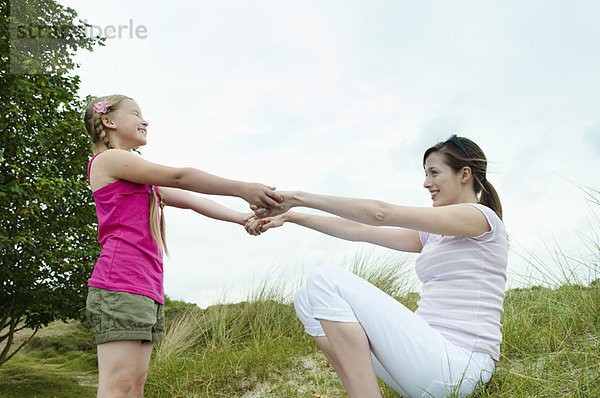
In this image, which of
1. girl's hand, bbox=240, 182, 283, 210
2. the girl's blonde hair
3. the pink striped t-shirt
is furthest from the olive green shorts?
the pink striped t-shirt

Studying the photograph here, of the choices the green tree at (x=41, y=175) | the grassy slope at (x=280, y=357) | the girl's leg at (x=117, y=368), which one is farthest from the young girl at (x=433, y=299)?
the green tree at (x=41, y=175)

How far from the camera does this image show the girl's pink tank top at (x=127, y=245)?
2484mm

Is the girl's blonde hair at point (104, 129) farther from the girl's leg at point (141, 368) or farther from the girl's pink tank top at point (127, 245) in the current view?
the girl's leg at point (141, 368)

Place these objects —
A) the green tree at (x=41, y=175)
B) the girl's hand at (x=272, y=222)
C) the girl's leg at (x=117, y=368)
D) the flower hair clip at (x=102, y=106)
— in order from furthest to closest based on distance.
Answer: the green tree at (x=41, y=175) → the girl's hand at (x=272, y=222) → the flower hair clip at (x=102, y=106) → the girl's leg at (x=117, y=368)

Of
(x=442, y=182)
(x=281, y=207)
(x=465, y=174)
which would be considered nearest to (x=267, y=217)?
(x=281, y=207)

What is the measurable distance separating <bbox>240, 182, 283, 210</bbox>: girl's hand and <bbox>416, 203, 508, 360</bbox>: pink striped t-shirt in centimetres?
92

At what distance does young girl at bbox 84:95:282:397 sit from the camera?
2422 mm

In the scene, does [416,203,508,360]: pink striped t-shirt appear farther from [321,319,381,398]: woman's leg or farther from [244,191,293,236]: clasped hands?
[244,191,293,236]: clasped hands

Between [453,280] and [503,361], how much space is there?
1.33 metres

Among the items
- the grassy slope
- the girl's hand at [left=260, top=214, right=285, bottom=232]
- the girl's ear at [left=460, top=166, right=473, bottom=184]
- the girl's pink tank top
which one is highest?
the girl's ear at [left=460, top=166, right=473, bottom=184]

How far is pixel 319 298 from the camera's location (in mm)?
2361

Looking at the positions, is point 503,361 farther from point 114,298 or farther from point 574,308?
point 114,298

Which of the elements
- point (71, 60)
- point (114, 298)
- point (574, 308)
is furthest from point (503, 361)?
point (71, 60)

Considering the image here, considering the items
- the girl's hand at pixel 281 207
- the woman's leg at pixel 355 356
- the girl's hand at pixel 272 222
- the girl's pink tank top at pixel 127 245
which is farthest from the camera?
the girl's hand at pixel 272 222
